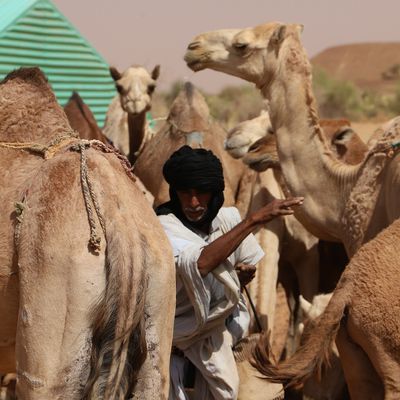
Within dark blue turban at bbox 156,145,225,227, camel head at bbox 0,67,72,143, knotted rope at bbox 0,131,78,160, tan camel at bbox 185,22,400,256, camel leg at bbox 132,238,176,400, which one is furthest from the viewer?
tan camel at bbox 185,22,400,256

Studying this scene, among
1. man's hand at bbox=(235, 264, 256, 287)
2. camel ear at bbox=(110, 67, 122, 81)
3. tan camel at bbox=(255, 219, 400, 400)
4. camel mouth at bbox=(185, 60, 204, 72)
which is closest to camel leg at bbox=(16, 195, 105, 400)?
tan camel at bbox=(255, 219, 400, 400)

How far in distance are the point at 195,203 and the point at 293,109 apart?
2.89 m

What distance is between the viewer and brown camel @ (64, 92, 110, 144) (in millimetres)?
7897

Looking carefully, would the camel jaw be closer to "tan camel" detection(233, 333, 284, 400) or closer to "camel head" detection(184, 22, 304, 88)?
"camel head" detection(184, 22, 304, 88)

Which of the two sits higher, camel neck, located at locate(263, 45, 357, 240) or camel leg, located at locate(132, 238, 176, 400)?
camel leg, located at locate(132, 238, 176, 400)

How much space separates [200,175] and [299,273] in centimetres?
369

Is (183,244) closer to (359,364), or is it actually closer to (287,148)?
(359,364)

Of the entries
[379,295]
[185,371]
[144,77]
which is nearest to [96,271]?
[185,371]

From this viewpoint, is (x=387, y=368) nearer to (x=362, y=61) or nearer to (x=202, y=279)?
(x=202, y=279)

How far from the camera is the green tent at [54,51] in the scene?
12.6 metres

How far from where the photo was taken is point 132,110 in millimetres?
10219

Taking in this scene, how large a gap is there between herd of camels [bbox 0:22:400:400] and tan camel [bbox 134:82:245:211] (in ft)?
2.58

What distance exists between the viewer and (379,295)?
4.51 metres

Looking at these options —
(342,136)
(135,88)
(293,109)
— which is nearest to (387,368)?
(293,109)
